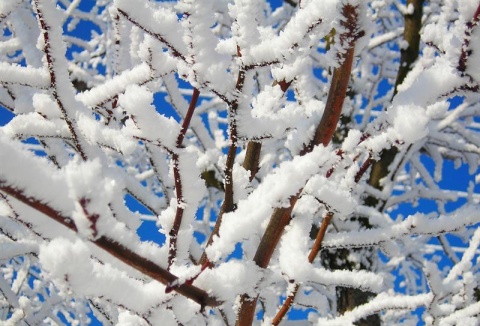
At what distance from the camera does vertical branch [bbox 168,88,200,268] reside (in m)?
0.76

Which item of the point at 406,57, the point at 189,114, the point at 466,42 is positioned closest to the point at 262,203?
the point at 189,114

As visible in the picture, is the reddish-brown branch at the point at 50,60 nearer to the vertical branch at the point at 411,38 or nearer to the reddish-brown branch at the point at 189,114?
the reddish-brown branch at the point at 189,114

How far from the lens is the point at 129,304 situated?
0.72 metres

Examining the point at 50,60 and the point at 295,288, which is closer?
the point at 50,60

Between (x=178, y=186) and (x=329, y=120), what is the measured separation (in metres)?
0.33

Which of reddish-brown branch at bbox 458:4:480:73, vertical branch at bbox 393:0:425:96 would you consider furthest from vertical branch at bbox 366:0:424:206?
reddish-brown branch at bbox 458:4:480:73

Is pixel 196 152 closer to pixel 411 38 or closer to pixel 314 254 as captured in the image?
pixel 314 254

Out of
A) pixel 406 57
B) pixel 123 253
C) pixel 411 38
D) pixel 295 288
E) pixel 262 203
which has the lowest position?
pixel 123 253

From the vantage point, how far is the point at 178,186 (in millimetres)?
863

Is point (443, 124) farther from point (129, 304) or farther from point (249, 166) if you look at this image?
point (129, 304)

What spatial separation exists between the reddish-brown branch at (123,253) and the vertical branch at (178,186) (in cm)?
20

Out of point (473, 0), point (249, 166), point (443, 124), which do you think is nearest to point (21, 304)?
point (249, 166)

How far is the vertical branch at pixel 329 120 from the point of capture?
0.75 metres

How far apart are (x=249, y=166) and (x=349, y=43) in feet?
1.75
